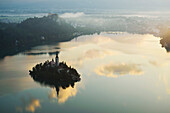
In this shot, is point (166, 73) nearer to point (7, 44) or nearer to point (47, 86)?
point (47, 86)

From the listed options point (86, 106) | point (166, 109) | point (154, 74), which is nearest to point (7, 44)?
point (154, 74)

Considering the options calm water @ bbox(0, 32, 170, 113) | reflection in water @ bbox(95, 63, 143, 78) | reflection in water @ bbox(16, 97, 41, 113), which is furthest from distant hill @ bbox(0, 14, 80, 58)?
reflection in water @ bbox(16, 97, 41, 113)

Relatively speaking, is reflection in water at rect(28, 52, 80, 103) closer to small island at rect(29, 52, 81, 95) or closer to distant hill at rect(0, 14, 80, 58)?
small island at rect(29, 52, 81, 95)

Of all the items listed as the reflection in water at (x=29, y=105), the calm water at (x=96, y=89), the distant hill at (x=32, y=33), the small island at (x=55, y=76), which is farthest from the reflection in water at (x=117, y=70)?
the distant hill at (x=32, y=33)

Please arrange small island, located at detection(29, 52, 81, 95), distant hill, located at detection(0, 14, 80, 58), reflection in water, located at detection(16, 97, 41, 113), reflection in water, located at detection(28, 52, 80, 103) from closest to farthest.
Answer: reflection in water, located at detection(16, 97, 41, 113), reflection in water, located at detection(28, 52, 80, 103), small island, located at detection(29, 52, 81, 95), distant hill, located at detection(0, 14, 80, 58)

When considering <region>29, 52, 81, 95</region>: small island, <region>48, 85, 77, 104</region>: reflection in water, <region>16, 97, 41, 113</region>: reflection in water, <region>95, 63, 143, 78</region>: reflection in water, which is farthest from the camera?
<region>95, 63, 143, 78</region>: reflection in water

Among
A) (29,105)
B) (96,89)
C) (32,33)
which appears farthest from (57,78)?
(32,33)
